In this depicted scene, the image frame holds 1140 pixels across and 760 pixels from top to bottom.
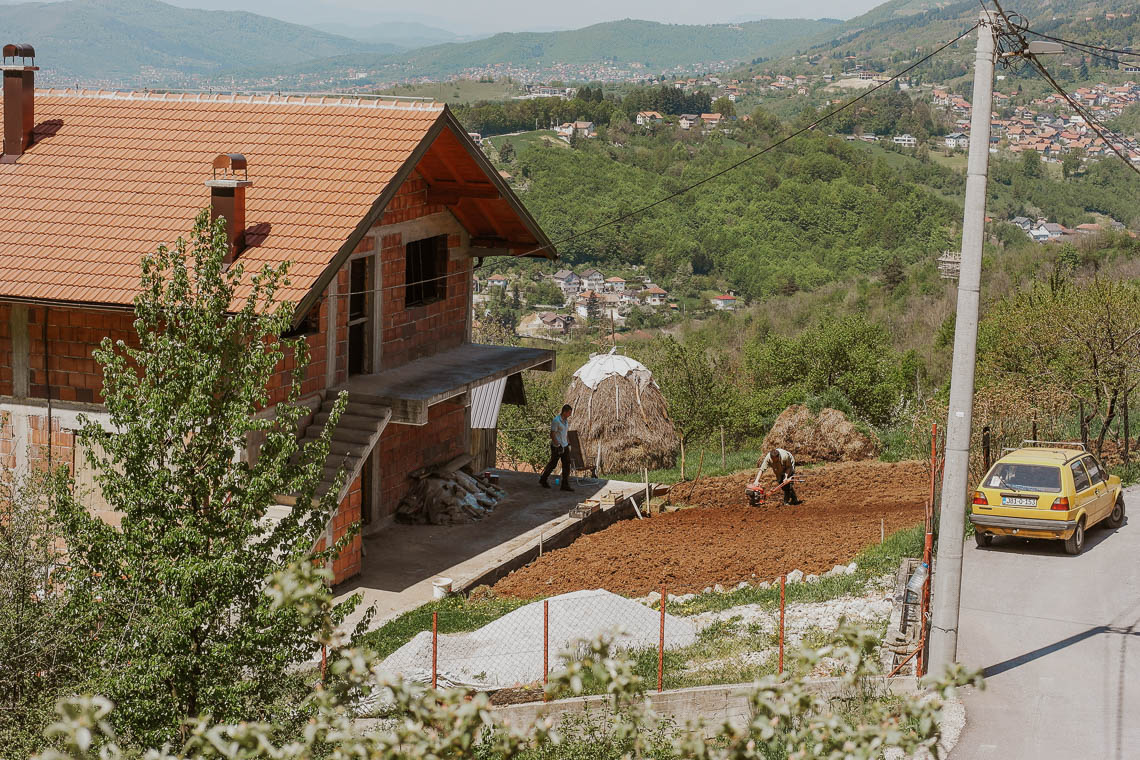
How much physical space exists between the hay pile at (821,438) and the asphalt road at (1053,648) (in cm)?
1018

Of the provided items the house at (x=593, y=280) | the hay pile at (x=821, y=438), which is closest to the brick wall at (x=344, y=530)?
the hay pile at (x=821, y=438)

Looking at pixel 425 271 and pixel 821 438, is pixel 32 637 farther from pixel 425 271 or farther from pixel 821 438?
pixel 821 438

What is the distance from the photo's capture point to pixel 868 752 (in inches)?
201

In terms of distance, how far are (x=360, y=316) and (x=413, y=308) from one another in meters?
1.54

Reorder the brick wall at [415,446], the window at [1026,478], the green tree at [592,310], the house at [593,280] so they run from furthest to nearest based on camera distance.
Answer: the house at [593,280]
the green tree at [592,310]
the brick wall at [415,446]
the window at [1026,478]

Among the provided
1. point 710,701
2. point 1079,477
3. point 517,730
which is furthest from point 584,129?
Result: point 517,730

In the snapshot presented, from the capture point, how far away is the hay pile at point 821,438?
29781 millimetres

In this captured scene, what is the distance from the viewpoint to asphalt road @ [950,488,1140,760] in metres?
12.2

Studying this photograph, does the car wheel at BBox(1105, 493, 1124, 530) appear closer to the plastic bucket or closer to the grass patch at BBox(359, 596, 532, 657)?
the grass patch at BBox(359, 596, 532, 657)

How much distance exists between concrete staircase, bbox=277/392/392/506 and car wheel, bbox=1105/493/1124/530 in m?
11.5

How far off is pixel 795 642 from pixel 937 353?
3886cm

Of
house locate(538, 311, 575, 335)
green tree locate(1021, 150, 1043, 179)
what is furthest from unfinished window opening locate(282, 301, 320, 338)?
green tree locate(1021, 150, 1043, 179)

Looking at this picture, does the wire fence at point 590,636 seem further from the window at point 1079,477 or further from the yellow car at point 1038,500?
the window at point 1079,477

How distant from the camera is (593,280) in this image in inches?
3792
